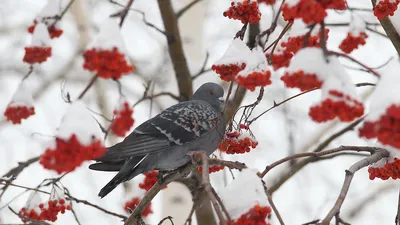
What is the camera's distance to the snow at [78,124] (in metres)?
1.42

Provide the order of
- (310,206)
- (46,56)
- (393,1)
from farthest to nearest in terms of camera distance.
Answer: (310,206)
(46,56)
(393,1)

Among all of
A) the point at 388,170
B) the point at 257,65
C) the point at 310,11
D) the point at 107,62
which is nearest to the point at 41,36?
the point at 107,62

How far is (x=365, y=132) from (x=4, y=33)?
8.78m

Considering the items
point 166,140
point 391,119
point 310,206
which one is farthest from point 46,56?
point 310,206

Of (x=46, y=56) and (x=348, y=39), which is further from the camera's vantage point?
(x=46, y=56)

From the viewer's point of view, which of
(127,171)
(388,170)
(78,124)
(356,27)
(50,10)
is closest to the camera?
(78,124)

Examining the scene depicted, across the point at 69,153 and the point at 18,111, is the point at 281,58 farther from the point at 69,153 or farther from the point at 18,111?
the point at 18,111

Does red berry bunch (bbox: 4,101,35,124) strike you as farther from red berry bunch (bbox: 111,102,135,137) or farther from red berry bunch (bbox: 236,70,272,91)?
red berry bunch (bbox: 236,70,272,91)

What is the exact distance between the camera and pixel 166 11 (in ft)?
10.7

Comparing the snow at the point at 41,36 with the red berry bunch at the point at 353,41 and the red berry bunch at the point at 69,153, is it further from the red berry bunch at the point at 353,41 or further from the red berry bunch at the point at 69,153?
the red berry bunch at the point at 353,41

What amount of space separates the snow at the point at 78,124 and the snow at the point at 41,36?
838 millimetres

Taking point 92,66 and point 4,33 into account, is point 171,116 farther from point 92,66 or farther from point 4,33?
point 4,33

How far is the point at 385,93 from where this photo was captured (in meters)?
1.27

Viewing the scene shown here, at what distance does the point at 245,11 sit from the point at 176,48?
1.50 meters
